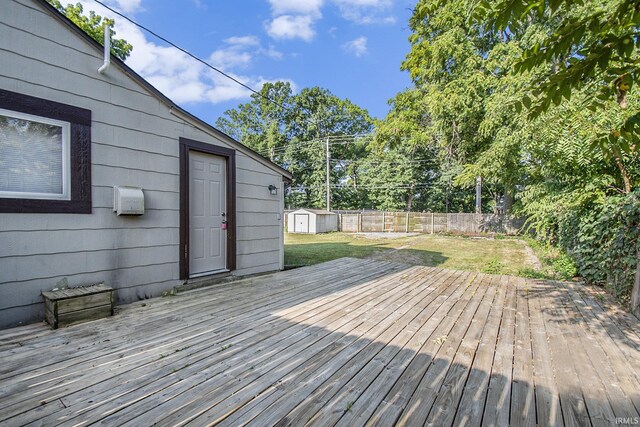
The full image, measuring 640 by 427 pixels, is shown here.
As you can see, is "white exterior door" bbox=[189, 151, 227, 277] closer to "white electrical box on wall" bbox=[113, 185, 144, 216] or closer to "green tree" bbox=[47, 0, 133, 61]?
"white electrical box on wall" bbox=[113, 185, 144, 216]

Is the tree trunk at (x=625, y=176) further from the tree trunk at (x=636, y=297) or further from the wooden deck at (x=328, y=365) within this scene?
the wooden deck at (x=328, y=365)

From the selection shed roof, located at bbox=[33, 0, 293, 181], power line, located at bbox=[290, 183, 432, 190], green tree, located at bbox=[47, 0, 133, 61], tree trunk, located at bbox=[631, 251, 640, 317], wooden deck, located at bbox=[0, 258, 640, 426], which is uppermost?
green tree, located at bbox=[47, 0, 133, 61]

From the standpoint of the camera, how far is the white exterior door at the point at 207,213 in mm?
4027

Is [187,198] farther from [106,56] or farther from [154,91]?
[106,56]

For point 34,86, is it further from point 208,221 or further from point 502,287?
point 502,287

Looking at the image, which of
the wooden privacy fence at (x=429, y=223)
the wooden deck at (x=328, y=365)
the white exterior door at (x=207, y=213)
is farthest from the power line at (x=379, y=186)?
the white exterior door at (x=207, y=213)

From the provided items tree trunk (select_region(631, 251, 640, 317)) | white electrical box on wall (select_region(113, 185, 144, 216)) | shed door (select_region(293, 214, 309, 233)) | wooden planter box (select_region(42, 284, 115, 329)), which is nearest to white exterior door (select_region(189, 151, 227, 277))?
white electrical box on wall (select_region(113, 185, 144, 216))

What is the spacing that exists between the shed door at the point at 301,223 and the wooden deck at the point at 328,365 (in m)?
14.4

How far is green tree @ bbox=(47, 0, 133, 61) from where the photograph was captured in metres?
9.20

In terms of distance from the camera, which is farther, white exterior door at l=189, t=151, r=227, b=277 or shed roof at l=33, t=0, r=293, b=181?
white exterior door at l=189, t=151, r=227, b=277

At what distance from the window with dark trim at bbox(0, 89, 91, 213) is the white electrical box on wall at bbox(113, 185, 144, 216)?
242 mm

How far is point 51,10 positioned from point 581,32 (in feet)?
13.6


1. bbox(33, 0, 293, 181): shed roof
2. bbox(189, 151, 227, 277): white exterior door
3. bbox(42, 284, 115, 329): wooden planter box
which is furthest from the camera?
bbox(189, 151, 227, 277): white exterior door

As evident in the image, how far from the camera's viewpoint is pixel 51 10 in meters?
2.79
